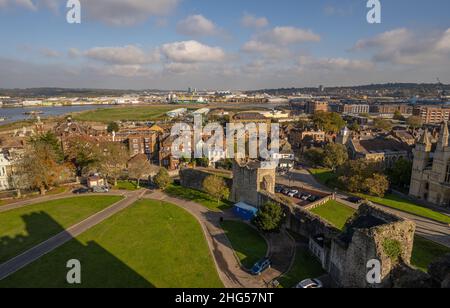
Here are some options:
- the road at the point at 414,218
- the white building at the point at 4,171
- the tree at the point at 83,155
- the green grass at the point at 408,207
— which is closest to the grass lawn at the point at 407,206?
the green grass at the point at 408,207

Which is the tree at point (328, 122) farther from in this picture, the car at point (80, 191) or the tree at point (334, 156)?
the car at point (80, 191)

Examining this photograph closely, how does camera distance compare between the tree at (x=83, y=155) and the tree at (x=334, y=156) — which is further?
the tree at (x=334, y=156)

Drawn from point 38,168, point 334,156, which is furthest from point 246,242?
point 334,156

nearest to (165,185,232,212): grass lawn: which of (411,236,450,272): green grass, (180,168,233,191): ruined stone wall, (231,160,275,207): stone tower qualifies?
(180,168,233,191): ruined stone wall

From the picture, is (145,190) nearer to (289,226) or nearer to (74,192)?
(74,192)

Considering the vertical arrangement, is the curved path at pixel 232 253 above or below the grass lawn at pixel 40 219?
above

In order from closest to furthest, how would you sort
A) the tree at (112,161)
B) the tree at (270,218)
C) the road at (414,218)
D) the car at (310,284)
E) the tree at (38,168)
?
the car at (310,284)
the tree at (270,218)
the road at (414,218)
the tree at (38,168)
the tree at (112,161)

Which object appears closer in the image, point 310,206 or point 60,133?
point 310,206

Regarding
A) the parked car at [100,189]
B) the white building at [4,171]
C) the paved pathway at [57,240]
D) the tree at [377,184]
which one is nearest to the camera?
the paved pathway at [57,240]
